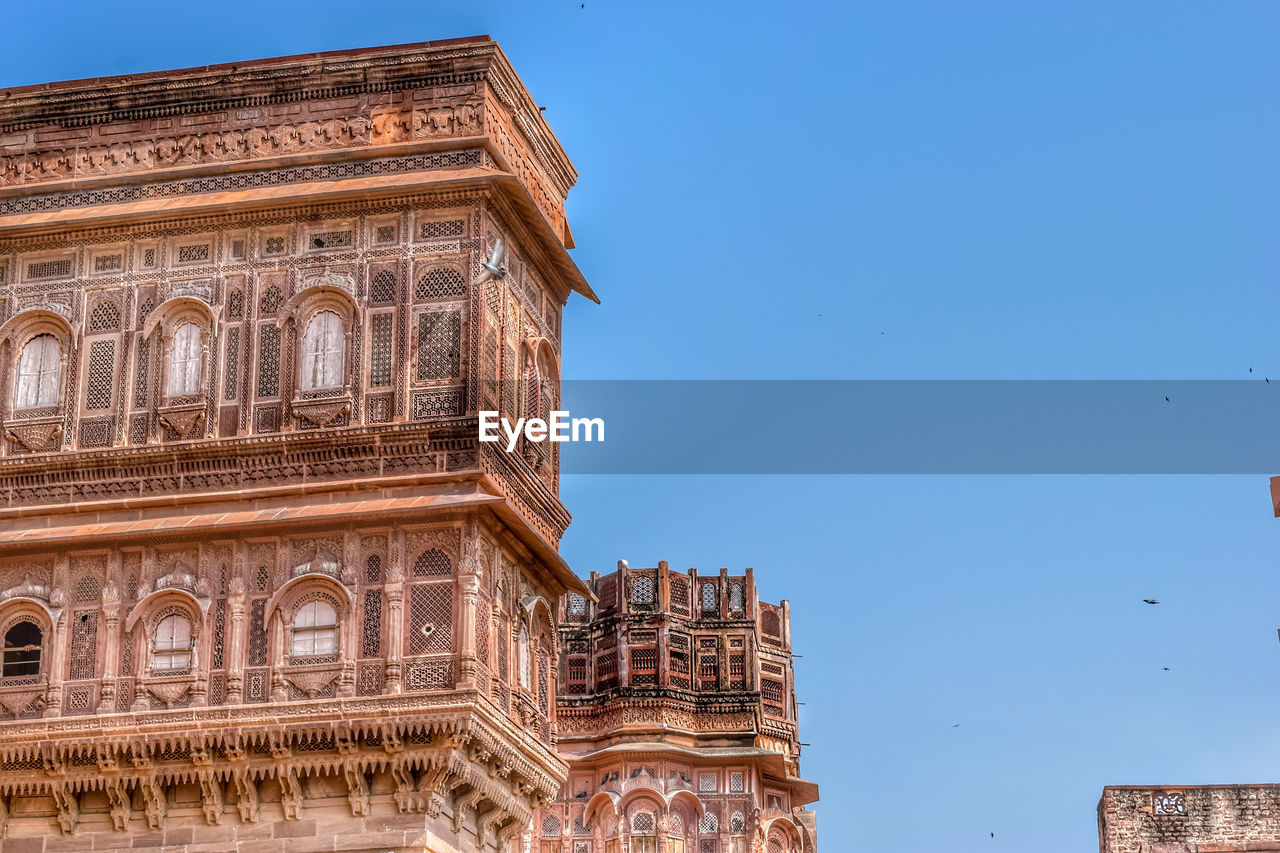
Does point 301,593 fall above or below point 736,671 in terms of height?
below

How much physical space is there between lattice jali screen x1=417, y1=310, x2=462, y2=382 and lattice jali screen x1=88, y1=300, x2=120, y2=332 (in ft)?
13.0

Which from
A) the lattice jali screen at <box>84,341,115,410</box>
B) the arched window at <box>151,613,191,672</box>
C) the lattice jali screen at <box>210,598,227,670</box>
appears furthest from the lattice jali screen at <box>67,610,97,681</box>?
the lattice jali screen at <box>84,341,115,410</box>

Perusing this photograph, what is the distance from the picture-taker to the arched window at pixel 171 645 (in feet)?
82.7

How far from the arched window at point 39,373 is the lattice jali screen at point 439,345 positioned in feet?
15.4

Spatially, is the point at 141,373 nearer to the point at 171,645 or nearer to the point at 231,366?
the point at 231,366

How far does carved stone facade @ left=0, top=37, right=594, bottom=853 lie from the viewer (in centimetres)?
2455

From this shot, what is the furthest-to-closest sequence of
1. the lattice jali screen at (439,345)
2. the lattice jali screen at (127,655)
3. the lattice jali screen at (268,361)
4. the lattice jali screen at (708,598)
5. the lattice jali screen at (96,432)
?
the lattice jali screen at (708,598) < the lattice jali screen at (96,432) < the lattice jali screen at (268,361) < the lattice jali screen at (439,345) < the lattice jali screen at (127,655)

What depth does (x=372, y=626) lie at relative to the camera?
24.8 meters

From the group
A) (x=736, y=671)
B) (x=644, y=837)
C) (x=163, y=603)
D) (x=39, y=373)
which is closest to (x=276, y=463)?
(x=163, y=603)

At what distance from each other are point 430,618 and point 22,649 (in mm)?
5085

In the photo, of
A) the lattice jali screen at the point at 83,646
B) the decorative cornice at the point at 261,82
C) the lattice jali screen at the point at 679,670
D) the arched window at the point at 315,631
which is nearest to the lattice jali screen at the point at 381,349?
the arched window at the point at 315,631

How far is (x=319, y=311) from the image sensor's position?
87.4 ft

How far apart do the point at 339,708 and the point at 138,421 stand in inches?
186

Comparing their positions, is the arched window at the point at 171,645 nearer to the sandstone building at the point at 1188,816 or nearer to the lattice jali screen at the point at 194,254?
the lattice jali screen at the point at 194,254
